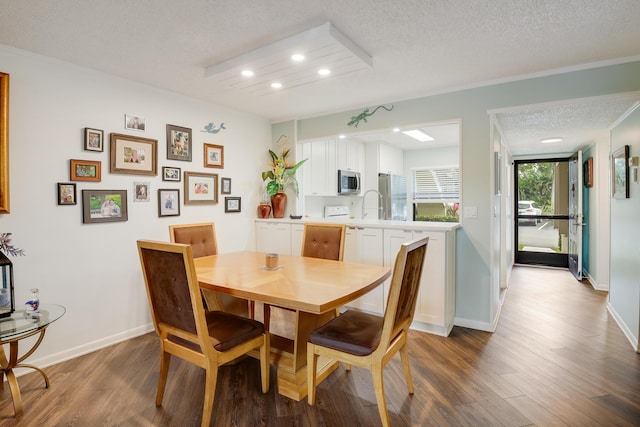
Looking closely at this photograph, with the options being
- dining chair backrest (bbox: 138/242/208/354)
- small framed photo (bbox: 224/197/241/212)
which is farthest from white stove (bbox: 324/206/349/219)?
dining chair backrest (bbox: 138/242/208/354)

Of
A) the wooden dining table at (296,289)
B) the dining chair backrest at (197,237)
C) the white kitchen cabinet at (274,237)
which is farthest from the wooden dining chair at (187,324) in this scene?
the white kitchen cabinet at (274,237)

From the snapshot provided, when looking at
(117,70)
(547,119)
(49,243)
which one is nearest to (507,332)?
(547,119)

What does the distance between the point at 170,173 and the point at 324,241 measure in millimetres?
1735

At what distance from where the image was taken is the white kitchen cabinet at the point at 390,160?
6055 millimetres

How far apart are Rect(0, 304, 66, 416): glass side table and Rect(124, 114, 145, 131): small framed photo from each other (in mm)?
1644

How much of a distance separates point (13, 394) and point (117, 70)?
96.7 inches

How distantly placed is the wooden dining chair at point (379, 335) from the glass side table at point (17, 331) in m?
1.67

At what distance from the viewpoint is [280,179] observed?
436cm

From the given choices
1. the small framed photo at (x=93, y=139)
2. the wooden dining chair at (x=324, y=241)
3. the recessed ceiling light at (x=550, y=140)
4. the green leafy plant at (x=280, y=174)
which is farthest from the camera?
the recessed ceiling light at (x=550, y=140)

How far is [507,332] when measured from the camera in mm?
3182

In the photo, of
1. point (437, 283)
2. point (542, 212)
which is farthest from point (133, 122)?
point (542, 212)

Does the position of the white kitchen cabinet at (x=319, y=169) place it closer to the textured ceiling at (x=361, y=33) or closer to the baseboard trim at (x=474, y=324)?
the textured ceiling at (x=361, y=33)

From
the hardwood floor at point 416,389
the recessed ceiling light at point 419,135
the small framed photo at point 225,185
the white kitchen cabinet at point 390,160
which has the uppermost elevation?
the recessed ceiling light at point 419,135

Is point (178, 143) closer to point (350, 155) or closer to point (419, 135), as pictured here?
point (350, 155)
